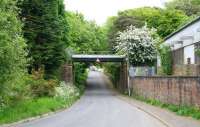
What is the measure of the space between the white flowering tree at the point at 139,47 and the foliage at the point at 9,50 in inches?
1770

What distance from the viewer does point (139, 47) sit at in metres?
74.4

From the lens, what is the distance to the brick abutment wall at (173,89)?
30.4 m

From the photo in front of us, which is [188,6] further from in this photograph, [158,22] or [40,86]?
[40,86]

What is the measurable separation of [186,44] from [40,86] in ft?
49.6

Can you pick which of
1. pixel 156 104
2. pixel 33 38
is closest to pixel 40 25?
pixel 33 38

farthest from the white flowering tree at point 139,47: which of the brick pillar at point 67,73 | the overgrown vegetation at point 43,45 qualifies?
the brick pillar at point 67,73

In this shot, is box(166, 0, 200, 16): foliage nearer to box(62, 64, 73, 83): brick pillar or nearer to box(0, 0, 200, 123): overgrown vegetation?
box(0, 0, 200, 123): overgrown vegetation

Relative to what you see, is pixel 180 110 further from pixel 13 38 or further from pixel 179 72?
pixel 179 72

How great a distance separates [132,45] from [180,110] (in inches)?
1716

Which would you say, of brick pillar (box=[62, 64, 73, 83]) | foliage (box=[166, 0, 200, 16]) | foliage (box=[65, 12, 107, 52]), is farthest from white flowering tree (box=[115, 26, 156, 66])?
foliage (box=[166, 0, 200, 16])

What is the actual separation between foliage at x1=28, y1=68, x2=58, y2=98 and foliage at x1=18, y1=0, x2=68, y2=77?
254 inches

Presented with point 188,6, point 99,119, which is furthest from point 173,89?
point 188,6

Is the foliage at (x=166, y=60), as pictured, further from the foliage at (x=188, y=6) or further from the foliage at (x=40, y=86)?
the foliage at (x=188, y=6)

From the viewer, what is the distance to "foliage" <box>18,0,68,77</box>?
56344mm
